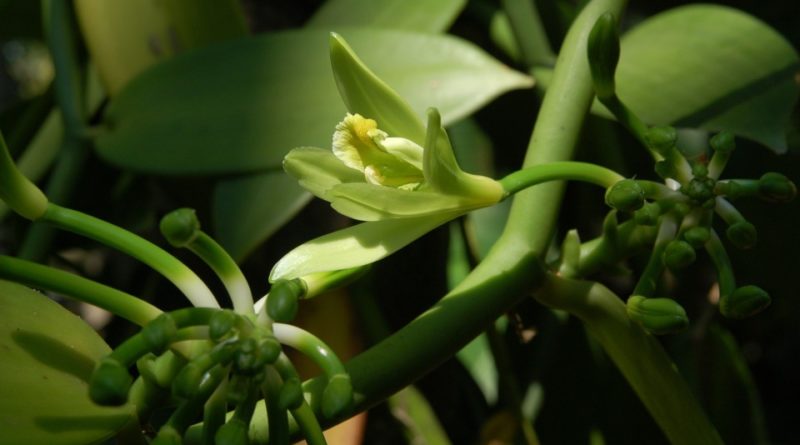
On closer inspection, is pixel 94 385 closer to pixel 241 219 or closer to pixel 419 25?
pixel 241 219

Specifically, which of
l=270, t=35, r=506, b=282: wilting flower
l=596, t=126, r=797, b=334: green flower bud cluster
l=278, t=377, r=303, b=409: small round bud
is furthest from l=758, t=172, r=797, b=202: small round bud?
l=278, t=377, r=303, b=409: small round bud

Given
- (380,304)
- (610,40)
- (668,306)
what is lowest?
(380,304)

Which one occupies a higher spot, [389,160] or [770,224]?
[389,160]

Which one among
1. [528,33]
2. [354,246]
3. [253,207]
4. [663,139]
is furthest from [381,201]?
[528,33]

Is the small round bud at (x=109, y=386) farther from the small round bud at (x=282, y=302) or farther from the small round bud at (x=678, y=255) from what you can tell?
the small round bud at (x=678, y=255)

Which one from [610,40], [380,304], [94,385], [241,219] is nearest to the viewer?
[94,385]

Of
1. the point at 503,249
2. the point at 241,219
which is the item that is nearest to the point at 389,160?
the point at 503,249

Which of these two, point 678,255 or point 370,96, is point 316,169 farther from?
point 678,255
